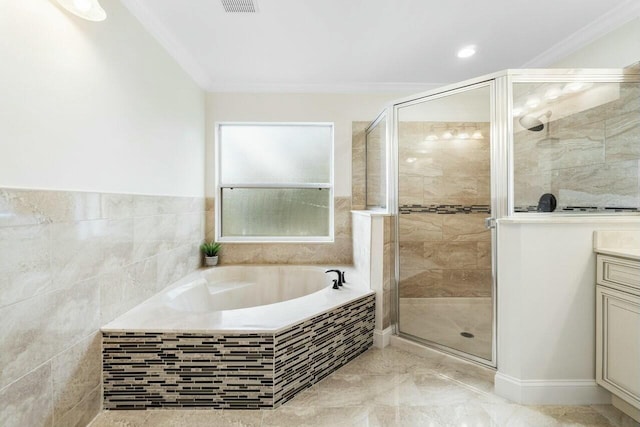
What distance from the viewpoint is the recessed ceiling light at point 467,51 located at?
2293 millimetres

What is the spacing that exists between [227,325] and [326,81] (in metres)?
2.45

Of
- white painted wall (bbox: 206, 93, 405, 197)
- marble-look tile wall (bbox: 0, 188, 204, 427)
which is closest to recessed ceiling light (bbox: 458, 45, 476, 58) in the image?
white painted wall (bbox: 206, 93, 405, 197)

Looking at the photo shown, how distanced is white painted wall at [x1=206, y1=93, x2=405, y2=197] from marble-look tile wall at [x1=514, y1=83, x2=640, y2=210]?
5.20 ft

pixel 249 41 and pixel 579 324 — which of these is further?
pixel 249 41

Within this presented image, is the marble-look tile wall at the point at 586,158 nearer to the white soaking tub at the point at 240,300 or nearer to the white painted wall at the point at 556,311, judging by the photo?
the white painted wall at the point at 556,311

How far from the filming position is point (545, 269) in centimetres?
165

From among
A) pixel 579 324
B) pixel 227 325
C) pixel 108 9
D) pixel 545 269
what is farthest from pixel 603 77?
pixel 108 9

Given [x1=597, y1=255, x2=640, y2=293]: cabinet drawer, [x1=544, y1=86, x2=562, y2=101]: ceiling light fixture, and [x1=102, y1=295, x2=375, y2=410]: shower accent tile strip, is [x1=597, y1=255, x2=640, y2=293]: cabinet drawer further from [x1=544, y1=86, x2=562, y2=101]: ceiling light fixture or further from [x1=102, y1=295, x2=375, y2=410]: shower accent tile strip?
[x1=102, y1=295, x2=375, y2=410]: shower accent tile strip

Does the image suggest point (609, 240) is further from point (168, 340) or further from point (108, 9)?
point (108, 9)

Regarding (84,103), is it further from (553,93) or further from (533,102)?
(553,93)

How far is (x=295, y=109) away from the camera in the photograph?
3.08m

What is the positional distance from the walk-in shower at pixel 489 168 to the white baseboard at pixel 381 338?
111mm

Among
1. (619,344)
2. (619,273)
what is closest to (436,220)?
(619,273)

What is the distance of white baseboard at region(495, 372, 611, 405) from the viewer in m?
1.64
